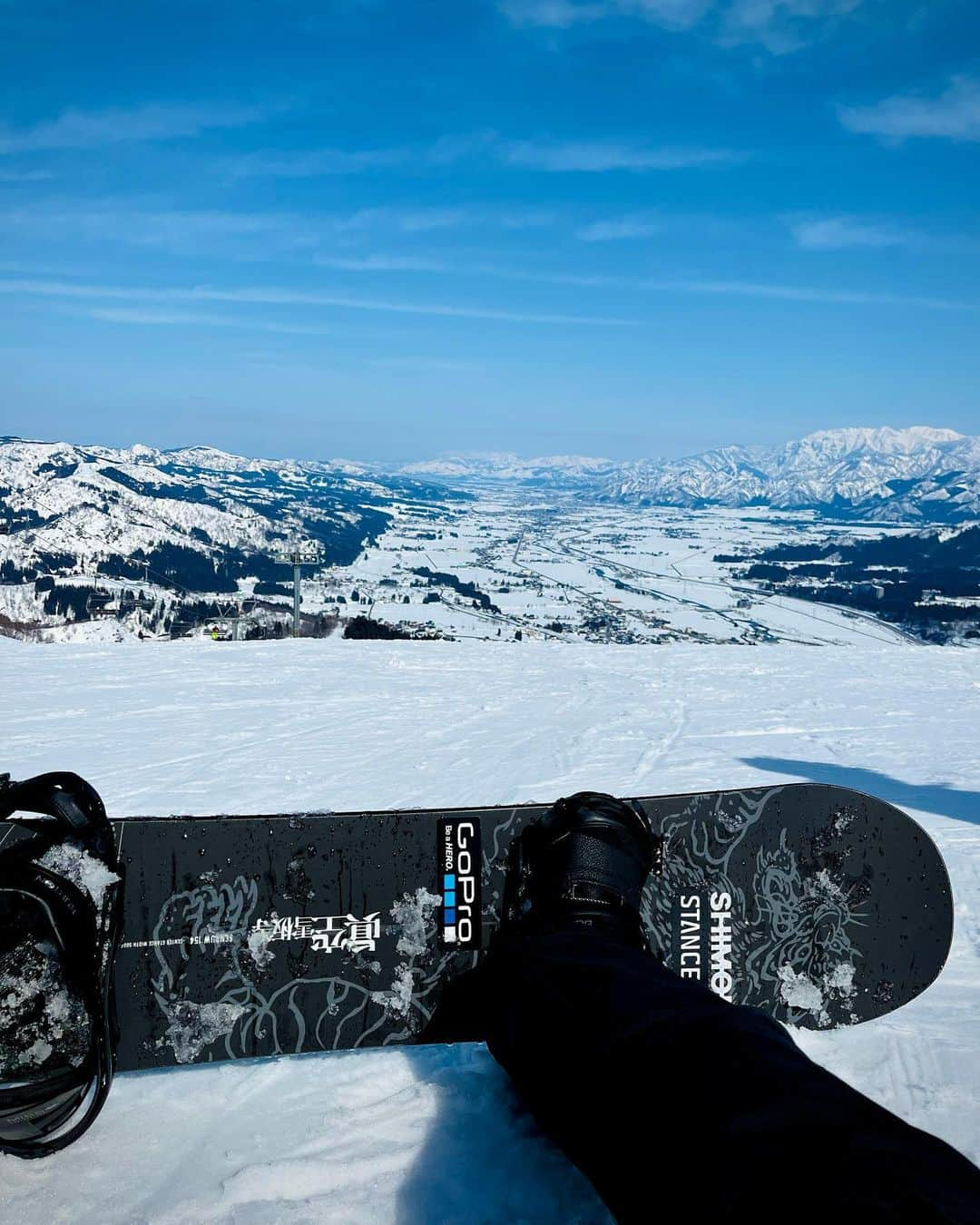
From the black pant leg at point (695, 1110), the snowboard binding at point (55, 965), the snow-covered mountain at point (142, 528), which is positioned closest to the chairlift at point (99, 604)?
the snow-covered mountain at point (142, 528)

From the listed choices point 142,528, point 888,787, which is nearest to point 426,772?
point 888,787

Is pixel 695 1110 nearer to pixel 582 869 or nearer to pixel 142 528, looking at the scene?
pixel 582 869

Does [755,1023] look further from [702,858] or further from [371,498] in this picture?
[371,498]

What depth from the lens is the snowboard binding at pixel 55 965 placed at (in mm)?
2176

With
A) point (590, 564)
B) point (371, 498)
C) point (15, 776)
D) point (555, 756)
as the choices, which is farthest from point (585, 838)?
point (371, 498)

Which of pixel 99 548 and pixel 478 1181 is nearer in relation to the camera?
pixel 478 1181

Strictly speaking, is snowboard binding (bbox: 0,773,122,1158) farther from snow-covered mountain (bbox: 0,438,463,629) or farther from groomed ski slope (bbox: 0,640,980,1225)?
snow-covered mountain (bbox: 0,438,463,629)

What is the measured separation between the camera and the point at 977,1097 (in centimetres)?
245

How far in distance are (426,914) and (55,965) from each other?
114cm

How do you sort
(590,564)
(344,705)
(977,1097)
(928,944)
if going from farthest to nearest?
1. (590,564)
2. (344,705)
3. (928,944)
4. (977,1097)

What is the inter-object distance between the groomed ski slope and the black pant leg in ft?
1.49

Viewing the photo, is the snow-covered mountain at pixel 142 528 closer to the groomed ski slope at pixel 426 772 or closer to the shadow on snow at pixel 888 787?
the groomed ski slope at pixel 426 772

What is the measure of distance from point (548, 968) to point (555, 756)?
5573 mm

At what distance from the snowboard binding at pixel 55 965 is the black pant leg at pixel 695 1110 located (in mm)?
1174
